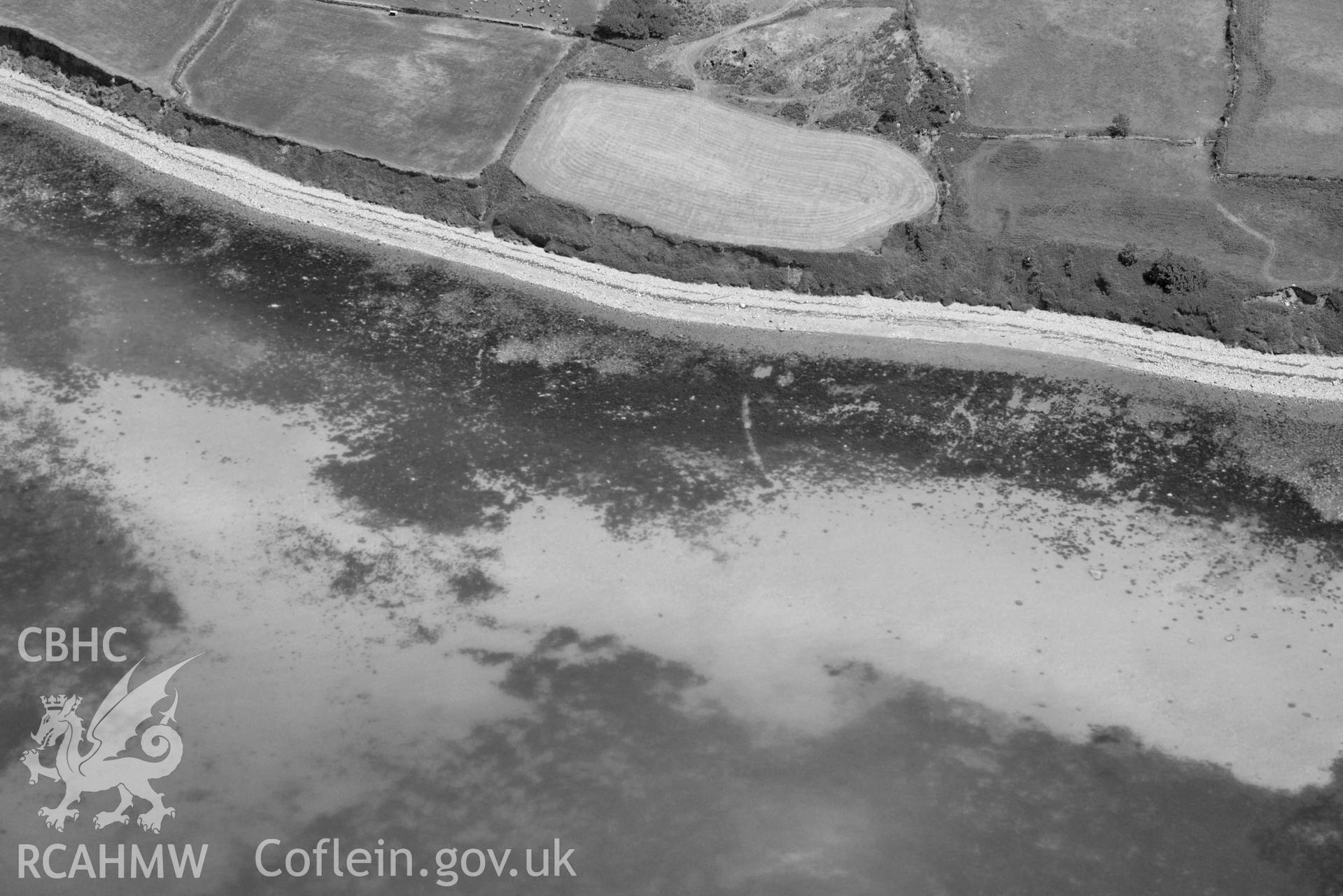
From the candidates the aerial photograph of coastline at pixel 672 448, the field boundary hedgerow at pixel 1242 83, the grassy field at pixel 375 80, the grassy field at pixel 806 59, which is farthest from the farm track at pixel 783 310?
the grassy field at pixel 806 59

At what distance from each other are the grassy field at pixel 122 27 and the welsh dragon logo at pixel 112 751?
172ft

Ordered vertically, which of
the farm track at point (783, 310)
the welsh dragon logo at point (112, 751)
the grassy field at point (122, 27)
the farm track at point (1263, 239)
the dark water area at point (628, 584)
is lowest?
the welsh dragon logo at point (112, 751)

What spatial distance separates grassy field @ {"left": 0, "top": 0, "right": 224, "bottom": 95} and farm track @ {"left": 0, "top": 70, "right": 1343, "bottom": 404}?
37.5 ft

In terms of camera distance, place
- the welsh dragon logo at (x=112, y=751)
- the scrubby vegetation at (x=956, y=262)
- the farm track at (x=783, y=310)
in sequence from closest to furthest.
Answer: the welsh dragon logo at (x=112, y=751) → the farm track at (x=783, y=310) → the scrubby vegetation at (x=956, y=262)

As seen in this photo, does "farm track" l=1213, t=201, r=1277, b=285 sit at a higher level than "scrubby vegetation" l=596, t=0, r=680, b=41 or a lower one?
lower

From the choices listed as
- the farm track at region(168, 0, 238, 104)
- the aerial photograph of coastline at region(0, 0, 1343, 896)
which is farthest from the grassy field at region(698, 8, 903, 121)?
the farm track at region(168, 0, 238, 104)

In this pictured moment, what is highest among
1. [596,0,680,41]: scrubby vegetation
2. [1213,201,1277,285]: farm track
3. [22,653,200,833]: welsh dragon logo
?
[596,0,680,41]: scrubby vegetation

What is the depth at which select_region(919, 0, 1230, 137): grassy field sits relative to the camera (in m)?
86.6

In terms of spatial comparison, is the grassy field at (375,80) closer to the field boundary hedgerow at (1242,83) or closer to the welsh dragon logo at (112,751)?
the welsh dragon logo at (112,751)

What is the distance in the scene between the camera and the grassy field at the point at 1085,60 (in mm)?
86625

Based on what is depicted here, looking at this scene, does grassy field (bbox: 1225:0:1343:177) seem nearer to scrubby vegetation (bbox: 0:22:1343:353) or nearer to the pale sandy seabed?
scrubby vegetation (bbox: 0:22:1343:353)

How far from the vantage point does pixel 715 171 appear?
86.1 meters

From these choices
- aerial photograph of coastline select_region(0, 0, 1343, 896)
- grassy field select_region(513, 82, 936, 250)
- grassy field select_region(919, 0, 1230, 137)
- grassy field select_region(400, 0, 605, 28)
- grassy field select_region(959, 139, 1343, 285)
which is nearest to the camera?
aerial photograph of coastline select_region(0, 0, 1343, 896)

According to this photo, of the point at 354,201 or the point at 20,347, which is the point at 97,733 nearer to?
the point at 20,347
